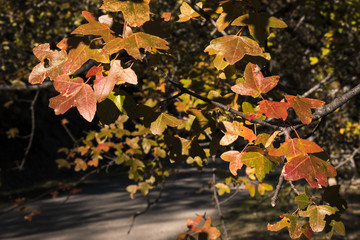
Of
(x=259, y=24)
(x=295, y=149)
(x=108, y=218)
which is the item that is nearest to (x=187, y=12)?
(x=259, y=24)

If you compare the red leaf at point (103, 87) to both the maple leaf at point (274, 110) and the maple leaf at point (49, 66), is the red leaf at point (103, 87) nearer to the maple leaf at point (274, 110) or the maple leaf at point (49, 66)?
the maple leaf at point (49, 66)

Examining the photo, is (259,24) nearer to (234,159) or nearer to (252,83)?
(252,83)

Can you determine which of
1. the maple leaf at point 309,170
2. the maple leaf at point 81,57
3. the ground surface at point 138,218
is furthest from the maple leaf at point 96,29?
the ground surface at point 138,218

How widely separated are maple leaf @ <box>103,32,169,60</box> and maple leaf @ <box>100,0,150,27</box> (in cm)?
5

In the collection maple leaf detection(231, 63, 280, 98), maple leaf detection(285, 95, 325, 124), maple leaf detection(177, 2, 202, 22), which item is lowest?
maple leaf detection(285, 95, 325, 124)

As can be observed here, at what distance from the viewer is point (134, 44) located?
1118mm

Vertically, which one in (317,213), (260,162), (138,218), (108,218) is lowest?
(138,218)

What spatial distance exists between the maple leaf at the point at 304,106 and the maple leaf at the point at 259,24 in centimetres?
24

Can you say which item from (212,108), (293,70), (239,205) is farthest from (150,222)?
(212,108)

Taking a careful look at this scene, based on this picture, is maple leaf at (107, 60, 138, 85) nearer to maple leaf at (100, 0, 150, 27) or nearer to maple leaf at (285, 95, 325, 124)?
maple leaf at (100, 0, 150, 27)

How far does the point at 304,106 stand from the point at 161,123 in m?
0.52

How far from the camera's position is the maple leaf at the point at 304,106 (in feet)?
3.80

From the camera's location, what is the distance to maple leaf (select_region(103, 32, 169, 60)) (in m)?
1.09

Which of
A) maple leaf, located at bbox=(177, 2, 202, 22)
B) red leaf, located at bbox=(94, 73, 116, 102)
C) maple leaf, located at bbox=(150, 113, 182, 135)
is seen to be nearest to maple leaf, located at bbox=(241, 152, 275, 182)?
maple leaf, located at bbox=(150, 113, 182, 135)
